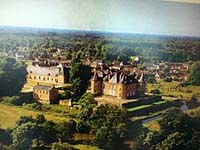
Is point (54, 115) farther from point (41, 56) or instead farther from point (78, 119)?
point (41, 56)

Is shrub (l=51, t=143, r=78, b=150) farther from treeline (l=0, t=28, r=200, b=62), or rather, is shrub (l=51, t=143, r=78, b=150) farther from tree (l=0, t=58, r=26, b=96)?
treeline (l=0, t=28, r=200, b=62)

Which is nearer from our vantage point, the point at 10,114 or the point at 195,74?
the point at 10,114

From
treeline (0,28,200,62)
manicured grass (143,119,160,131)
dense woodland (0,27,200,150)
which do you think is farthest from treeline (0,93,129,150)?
treeline (0,28,200,62)

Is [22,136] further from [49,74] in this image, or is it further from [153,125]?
[153,125]

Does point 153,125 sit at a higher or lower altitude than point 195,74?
lower

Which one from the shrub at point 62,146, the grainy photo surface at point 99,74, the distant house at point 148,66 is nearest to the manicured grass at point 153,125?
the grainy photo surface at point 99,74

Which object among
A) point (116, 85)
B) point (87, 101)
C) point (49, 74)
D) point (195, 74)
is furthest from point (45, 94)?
point (195, 74)

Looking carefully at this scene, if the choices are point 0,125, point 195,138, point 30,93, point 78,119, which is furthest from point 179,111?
point 0,125
